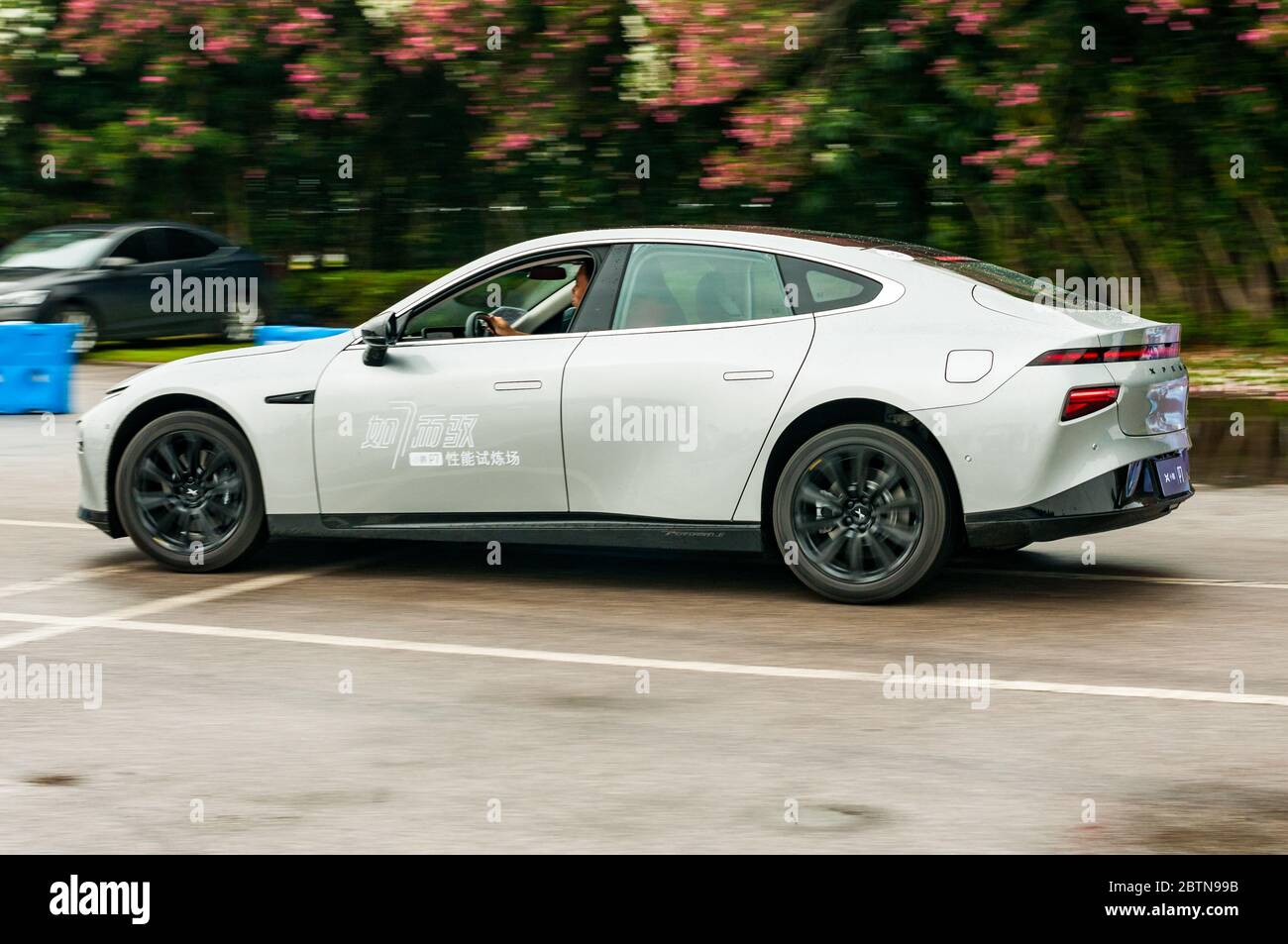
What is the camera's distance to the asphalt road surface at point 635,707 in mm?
4828

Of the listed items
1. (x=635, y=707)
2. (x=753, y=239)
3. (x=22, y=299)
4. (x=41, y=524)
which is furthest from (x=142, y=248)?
(x=635, y=707)

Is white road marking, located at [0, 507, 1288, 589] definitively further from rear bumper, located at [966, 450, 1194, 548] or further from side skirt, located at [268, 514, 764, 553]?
side skirt, located at [268, 514, 764, 553]

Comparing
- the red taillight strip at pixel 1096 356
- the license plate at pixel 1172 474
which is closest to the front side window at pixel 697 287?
the red taillight strip at pixel 1096 356

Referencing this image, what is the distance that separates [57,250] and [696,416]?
48.6 feet

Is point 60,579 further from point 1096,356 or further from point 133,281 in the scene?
point 133,281

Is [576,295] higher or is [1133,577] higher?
[576,295]

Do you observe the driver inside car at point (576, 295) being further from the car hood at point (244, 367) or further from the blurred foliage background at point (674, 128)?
the blurred foliage background at point (674, 128)

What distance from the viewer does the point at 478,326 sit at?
8.11 meters

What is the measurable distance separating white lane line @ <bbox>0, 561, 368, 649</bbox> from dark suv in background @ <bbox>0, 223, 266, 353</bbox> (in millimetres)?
12000

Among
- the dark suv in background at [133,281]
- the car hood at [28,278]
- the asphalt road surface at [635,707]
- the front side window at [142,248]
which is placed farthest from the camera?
the front side window at [142,248]

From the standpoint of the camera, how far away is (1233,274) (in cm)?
1859

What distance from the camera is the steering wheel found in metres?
8.06

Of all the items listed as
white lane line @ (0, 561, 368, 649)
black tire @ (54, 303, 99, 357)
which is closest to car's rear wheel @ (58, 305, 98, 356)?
black tire @ (54, 303, 99, 357)

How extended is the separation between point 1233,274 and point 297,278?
1209cm
